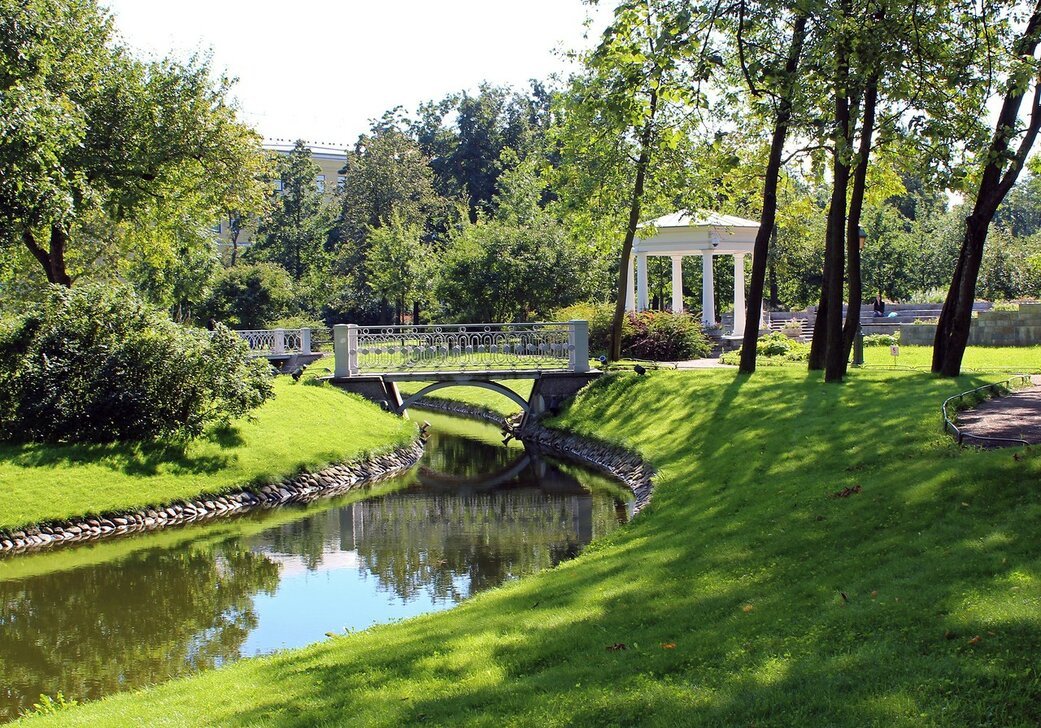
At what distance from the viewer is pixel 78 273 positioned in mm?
37156

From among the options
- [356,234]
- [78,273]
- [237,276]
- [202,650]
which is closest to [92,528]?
[202,650]

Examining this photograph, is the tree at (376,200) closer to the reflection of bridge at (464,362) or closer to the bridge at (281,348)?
the bridge at (281,348)

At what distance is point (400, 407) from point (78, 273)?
1519cm

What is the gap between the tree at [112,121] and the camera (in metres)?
21.0

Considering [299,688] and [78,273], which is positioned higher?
[78,273]

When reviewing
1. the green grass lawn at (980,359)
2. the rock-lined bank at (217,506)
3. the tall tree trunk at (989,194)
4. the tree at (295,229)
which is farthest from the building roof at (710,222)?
the tree at (295,229)

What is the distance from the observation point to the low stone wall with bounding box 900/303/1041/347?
31.5 m

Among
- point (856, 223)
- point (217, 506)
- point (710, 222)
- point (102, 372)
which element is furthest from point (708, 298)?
point (102, 372)

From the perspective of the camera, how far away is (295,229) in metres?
66.2

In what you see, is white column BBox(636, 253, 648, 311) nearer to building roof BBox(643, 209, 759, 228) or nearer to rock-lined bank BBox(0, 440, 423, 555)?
building roof BBox(643, 209, 759, 228)

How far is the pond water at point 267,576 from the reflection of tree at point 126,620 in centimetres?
3

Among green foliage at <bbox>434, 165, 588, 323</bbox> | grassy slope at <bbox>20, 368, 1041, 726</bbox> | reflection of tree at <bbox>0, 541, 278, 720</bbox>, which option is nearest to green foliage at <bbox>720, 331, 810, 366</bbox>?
green foliage at <bbox>434, 165, 588, 323</bbox>

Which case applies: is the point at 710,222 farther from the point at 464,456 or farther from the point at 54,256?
the point at 54,256

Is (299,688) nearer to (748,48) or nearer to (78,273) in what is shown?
(748,48)
